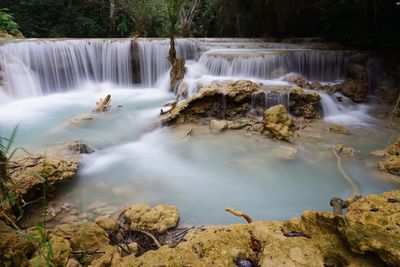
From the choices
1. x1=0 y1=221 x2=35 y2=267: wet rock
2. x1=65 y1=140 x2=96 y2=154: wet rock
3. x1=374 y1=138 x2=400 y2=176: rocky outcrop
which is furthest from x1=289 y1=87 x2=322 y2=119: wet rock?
x1=0 y1=221 x2=35 y2=267: wet rock

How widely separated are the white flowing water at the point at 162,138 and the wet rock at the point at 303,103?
259 mm

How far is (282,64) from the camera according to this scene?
29.6 ft

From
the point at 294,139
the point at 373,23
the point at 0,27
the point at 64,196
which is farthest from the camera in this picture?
the point at 0,27

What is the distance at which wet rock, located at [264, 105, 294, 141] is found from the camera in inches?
213

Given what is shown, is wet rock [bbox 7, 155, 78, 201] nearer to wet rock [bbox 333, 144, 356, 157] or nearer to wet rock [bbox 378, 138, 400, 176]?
wet rock [bbox 333, 144, 356, 157]

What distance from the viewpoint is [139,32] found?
16078mm

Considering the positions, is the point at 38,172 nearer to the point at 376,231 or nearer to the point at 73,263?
the point at 73,263

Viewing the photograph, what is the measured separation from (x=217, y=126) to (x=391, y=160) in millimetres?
3121

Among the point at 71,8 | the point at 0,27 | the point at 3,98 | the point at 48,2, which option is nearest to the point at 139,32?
the point at 71,8

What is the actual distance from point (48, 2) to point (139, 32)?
18.5ft

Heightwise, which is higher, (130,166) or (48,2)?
(48,2)

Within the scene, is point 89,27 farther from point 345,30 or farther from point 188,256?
point 188,256

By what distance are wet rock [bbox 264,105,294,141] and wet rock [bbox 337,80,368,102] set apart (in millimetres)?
3446

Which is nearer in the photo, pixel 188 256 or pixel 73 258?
pixel 188 256
